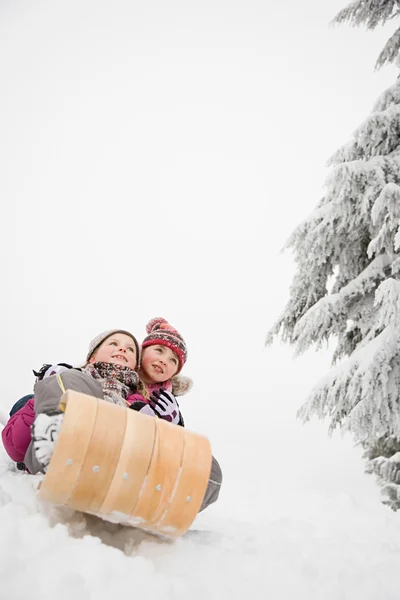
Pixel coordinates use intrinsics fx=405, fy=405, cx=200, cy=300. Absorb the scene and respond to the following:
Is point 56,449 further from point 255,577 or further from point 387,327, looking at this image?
point 387,327

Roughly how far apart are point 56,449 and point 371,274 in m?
4.52

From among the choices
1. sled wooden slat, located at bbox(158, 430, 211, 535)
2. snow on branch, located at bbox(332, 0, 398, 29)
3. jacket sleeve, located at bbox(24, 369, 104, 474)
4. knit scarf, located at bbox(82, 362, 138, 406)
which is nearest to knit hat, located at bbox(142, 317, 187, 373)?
knit scarf, located at bbox(82, 362, 138, 406)

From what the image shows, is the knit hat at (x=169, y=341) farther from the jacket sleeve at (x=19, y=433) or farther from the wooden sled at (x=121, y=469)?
the wooden sled at (x=121, y=469)

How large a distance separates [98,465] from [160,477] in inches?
11.7

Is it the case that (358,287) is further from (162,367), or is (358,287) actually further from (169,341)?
(162,367)

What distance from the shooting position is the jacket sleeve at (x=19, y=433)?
8.36 ft

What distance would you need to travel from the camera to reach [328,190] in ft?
17.8

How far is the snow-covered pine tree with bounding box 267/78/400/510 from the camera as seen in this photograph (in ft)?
14.5

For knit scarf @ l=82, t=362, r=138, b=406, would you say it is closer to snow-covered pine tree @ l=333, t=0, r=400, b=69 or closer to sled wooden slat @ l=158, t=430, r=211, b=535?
sled wooden slat @ l=158, t=430, r=211, b=535

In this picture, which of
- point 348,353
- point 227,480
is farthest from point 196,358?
point 348,353

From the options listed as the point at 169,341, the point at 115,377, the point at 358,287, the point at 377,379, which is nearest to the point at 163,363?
the point at 169,341

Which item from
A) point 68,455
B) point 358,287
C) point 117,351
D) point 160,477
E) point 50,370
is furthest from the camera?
point 358,287

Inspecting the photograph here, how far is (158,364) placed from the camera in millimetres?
3750

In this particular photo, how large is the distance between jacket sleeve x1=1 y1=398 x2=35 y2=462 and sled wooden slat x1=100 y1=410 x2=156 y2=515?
93cm
